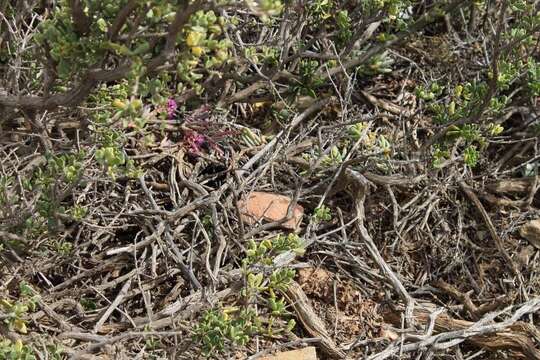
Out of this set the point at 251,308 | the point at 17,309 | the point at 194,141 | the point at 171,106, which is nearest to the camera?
the point at 17,309

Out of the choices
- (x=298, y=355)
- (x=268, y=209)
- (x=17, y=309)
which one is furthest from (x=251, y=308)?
(x=17, y=309)

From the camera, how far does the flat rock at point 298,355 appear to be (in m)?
2.59

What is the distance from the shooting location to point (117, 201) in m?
2.76

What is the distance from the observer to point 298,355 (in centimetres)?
262

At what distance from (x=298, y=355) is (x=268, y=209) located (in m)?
0.54

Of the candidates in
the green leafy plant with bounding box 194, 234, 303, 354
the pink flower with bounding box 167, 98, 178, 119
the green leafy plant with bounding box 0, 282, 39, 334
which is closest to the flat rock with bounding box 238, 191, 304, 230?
the green leafy plant with bounding box 194, 234, 303, 354

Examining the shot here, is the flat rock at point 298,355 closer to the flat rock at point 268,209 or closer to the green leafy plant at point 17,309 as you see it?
the flat rock at point 268,209

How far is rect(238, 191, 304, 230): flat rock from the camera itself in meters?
2.87

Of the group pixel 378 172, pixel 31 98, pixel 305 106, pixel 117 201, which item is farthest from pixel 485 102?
pixel 31 98

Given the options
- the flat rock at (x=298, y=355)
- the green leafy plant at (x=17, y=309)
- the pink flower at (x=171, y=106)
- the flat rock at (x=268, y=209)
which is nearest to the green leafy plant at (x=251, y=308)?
the flat rock at (x=298, y=355)

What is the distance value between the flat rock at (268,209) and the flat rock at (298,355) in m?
0.46

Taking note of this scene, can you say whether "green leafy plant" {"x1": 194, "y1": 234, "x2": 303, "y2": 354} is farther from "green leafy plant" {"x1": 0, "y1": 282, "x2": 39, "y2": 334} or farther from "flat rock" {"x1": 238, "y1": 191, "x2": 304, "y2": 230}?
"green leafy plant" {"x1": 0, "y1": 282, "x2": 39, "y2": 334}

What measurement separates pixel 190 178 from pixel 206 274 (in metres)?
0.43

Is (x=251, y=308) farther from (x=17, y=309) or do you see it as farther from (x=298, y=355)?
(x=17, y=309)
